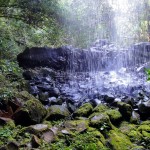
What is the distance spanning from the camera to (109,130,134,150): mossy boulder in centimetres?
457

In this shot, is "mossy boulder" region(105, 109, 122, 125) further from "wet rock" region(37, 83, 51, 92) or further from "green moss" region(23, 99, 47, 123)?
"wet rock" region(37, 83, 51, 92)

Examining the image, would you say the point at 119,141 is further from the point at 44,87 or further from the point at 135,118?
the point at 44,87

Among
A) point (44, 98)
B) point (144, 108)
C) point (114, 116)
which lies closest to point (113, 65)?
point (44, 98)

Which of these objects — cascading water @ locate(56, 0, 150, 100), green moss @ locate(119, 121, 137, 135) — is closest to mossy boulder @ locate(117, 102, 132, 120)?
green moss @ locate(119, 121, 137, 135)

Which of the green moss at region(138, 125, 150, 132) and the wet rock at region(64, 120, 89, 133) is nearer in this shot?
the wet rock at region(64, 120, 89, 133)

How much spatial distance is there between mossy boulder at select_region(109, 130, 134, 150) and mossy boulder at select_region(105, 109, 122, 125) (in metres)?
0.81

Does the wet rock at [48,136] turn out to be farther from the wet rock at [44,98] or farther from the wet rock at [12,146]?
the wet rock at [44,98]

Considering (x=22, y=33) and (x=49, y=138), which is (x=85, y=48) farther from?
(x=49, y=138)

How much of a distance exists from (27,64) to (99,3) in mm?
6409

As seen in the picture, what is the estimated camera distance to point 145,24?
21.7 metres

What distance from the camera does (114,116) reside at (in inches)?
236

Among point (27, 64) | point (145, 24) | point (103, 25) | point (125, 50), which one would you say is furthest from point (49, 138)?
point (145, 24)

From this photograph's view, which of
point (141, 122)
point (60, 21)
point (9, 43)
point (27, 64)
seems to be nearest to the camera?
point (141, 122)

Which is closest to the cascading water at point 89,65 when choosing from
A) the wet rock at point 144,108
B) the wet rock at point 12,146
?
the wet rock at point 144,108
